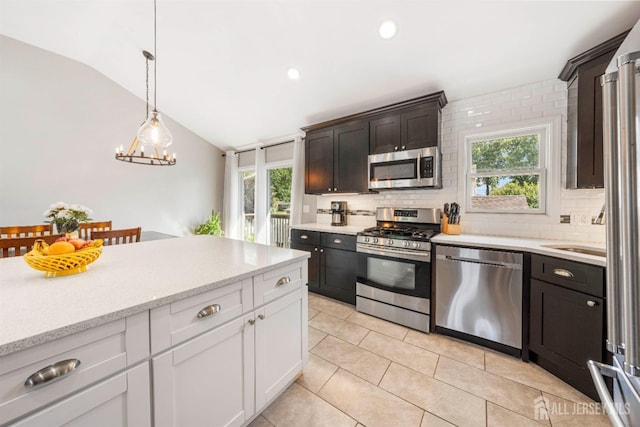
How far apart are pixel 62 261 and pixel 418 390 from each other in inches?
85.2

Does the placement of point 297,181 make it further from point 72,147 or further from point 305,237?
point 72,147

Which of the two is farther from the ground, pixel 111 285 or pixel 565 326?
pixel 111 285

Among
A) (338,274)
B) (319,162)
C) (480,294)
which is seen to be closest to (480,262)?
(480,294)

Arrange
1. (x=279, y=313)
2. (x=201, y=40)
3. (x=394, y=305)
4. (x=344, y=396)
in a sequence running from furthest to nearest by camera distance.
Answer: (x=201, y=40) < (x=394, y=305) < (x=344, y=396) < (x=279, y=313)

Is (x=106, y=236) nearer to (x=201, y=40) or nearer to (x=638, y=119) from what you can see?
(x=201, y=40)

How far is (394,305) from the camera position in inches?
97.7

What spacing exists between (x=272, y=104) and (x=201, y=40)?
3.52ft

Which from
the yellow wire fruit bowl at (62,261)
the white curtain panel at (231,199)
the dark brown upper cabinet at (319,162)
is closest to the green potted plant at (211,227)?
the white curtain panel at (231,199)

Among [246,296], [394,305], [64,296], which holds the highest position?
[64,296]

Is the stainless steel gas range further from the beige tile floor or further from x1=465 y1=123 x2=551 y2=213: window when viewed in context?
x1=465 y1=123 x2=551 y2=213: window

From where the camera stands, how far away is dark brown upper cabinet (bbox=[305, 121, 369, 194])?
3.05 metres

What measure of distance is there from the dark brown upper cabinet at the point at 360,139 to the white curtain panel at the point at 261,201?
1381 mm

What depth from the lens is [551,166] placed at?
2.28m

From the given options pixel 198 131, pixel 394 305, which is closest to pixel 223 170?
pixel 198 131
